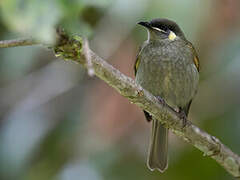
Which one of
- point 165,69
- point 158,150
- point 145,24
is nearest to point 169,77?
→ point 165,69

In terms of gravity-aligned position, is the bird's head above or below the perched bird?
above

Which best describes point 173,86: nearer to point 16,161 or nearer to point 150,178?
point 150,178

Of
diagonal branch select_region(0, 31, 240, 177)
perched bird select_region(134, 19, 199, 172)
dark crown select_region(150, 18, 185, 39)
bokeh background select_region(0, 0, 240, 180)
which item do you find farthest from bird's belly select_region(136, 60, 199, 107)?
diagonal branch select_region(0, 31, 240, 177)

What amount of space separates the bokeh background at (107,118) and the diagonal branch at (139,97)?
98cm

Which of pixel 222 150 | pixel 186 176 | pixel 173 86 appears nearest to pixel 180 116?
pixel 222 150

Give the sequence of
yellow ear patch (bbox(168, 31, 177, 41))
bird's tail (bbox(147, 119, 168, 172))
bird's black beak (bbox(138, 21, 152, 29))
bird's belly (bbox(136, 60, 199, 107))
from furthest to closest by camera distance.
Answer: yellow ear patch (bbox(168, 31, 177, 41)), bird's tail (bbox(147, 119, 168, 172)), bird's belly (bbox(136, 60, 199, 107)), bird's black beak (bbox(138, 21, 152, 29))

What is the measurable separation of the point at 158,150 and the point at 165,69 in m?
0.88

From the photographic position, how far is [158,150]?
14.7ft

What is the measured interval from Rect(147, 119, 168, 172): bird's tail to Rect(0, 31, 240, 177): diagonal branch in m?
0.94

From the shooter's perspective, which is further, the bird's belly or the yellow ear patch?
the yellow ear patch

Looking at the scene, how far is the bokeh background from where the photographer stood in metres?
4.71

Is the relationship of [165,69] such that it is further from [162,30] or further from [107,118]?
[107,118]

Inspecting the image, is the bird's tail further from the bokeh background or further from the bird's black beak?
the bird's black beak

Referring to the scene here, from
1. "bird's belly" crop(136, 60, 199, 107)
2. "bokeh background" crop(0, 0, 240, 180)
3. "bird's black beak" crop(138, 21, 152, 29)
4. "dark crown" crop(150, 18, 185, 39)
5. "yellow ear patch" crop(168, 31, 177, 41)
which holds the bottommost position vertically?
"bokeh background" crop(0, 0, 240, 180)
